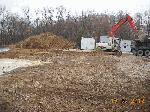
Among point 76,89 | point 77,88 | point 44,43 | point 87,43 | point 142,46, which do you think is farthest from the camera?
point 87,43

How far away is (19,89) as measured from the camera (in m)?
17.8

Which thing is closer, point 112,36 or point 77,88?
point 77,88

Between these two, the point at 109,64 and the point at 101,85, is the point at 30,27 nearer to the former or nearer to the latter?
the point at 109,64

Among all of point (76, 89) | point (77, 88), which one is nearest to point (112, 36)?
point (77, 88)

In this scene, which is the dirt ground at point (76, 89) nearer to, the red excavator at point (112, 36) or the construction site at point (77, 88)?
the construction site at point (77, 88)

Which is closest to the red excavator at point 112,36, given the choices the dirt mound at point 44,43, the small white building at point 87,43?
the dirt mound at point 44,43

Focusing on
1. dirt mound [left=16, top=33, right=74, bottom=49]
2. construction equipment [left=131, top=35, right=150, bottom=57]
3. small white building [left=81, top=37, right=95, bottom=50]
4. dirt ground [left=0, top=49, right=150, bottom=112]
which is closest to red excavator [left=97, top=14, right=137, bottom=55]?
construction equipment [left=131, top=35, right=150, bottom=57]

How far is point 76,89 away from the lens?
18.8 metres

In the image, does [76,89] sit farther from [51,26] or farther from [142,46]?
[51,26]

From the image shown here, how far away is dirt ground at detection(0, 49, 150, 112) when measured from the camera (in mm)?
16078

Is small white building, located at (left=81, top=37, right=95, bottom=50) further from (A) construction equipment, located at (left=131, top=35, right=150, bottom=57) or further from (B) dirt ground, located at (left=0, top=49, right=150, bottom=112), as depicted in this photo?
(B) dirt ground, located at (left=0, top=49, right=150, bottom=112)

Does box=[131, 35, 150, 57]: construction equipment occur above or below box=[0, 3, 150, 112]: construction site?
above

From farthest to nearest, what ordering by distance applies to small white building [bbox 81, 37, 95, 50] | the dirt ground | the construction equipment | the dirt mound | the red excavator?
small white building [bbox 81, 37, 95, 50]
the dirt mound
the red excavator
the construction equipment
the dirt ground

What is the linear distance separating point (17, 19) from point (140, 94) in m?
81.8
